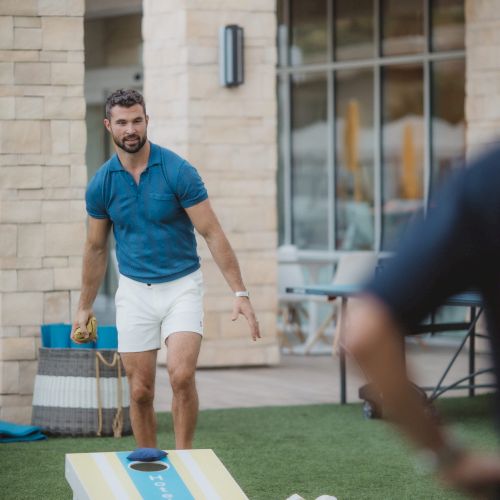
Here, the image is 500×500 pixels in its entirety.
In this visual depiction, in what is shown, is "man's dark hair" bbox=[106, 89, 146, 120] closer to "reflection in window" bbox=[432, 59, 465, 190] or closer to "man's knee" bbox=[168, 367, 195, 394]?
"man's knee" bbox=[168, 367, 195, 394]

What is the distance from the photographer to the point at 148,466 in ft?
13.6

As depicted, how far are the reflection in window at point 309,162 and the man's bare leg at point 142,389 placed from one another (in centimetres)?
874

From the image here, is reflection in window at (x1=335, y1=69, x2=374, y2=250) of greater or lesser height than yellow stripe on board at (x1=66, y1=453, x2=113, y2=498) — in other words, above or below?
above

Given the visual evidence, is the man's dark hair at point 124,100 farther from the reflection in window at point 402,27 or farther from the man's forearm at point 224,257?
the reflection in window at point 402,27

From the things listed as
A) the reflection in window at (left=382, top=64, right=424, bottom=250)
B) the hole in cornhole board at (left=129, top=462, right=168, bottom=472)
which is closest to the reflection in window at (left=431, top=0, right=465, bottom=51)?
the reflection in window at (left=382, top=64, right=424, bottom=250)

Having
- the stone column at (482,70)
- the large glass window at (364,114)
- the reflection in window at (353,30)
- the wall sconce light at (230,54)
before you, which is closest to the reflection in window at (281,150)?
the large glass window at (364,114)

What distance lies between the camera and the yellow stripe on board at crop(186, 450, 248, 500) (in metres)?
3.98

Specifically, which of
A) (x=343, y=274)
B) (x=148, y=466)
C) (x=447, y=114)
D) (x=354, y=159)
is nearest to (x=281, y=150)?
(x=354, y=159)

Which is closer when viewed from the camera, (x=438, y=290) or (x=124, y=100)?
(x=438, y=290)

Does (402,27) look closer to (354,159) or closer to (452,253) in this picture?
(354,159)

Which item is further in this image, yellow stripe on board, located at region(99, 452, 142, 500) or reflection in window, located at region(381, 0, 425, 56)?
reflection in window, located at region(381, 0, 425, 56)

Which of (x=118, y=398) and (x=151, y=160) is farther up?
(x=151, y=160)

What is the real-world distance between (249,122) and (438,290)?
9.22 metres

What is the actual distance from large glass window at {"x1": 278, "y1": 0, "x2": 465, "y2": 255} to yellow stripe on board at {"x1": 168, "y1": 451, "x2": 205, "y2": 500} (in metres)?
8.86
